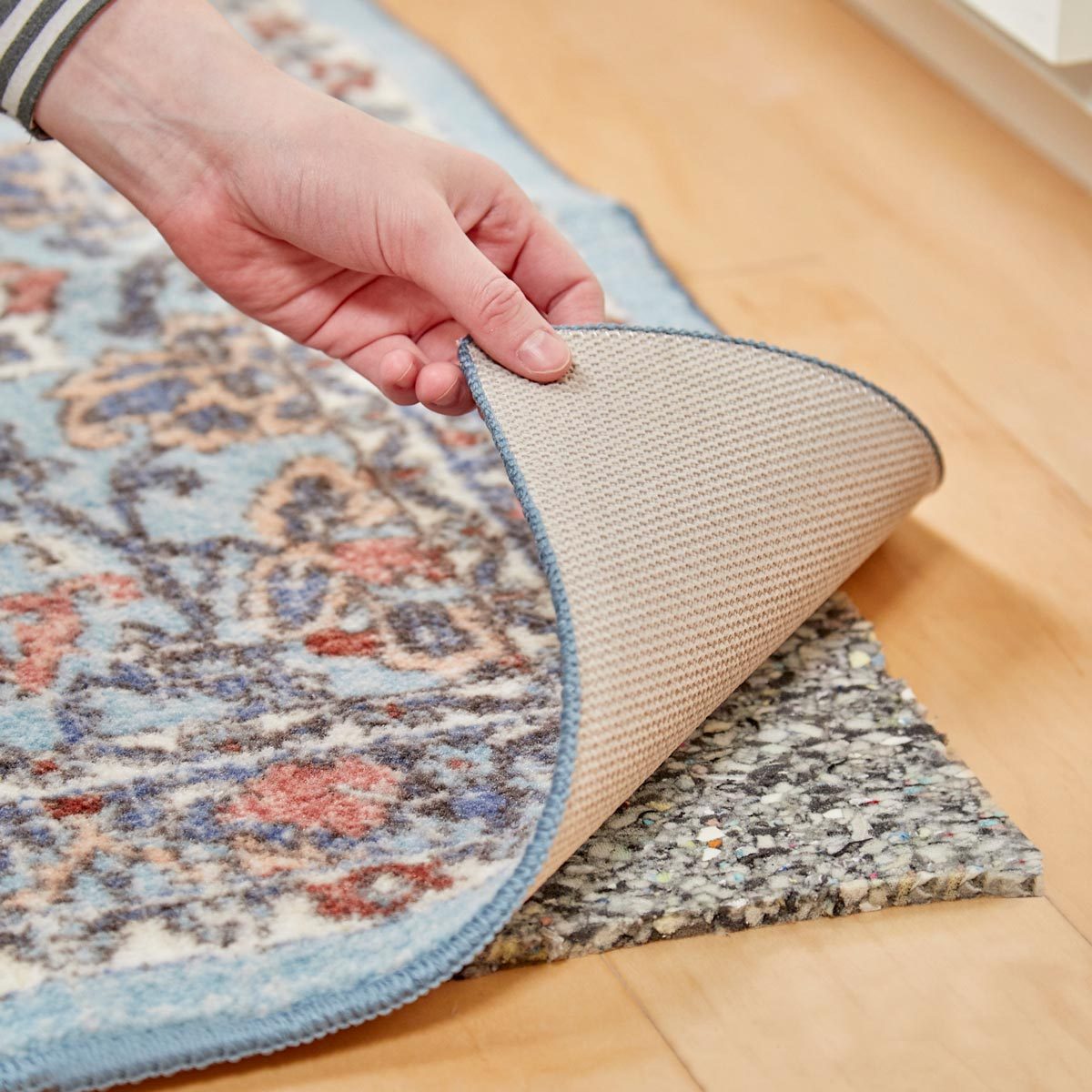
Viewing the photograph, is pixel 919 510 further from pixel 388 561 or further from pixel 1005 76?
pixel 1005 76

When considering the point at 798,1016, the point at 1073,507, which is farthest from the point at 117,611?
the point at 1073,507

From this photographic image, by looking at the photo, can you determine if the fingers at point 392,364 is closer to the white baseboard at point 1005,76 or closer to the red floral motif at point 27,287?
the red floral motif at point 27,287

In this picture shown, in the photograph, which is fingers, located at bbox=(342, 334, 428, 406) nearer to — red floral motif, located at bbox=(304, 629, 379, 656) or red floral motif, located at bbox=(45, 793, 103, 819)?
→ red floral motif, located at bbox=(304, 629, 379, 656)

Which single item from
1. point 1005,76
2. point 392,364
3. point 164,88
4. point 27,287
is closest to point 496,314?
point 392,364

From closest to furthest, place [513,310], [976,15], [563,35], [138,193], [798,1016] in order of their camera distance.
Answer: [798,1016] < [513,310] < [138,193] < [976,15] < [563,35]

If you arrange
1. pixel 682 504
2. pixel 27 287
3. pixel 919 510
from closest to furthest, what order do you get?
1. pixel 682 504
2. pixel 919 510
3. pixel 27 287

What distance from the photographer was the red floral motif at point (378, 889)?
66 centimetres

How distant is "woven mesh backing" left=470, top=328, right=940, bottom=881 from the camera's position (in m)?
0.69

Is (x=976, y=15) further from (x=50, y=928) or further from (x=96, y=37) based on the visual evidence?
(x=50, y=928)

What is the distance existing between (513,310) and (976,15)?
0.91 metres

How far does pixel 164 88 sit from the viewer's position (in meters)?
0.90

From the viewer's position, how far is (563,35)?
1.74 metres

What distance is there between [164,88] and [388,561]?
341mm

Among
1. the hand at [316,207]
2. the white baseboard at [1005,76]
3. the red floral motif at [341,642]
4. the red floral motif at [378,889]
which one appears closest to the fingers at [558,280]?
the hand at [316,207]
